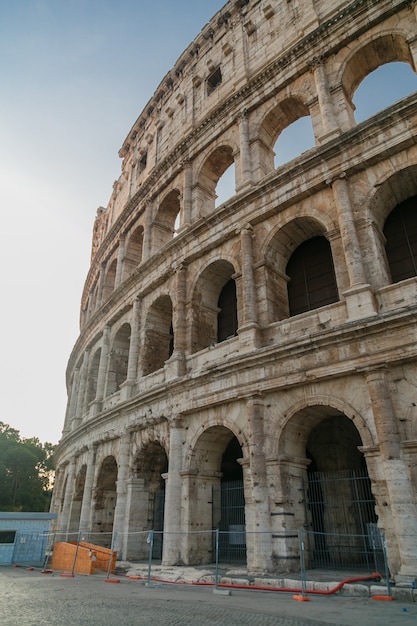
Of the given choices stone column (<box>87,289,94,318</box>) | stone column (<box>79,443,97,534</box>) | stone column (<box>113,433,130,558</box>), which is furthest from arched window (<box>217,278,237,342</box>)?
stone column (<box>87,289,94,318</box>)

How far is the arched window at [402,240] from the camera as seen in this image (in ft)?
30.1

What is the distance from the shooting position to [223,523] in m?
10.5

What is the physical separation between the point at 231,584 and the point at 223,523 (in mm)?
2820

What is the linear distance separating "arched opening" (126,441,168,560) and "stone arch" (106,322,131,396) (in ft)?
14.5

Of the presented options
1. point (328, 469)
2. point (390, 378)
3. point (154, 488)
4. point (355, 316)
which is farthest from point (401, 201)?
point (154, 488)

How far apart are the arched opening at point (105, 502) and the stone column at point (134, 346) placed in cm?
291

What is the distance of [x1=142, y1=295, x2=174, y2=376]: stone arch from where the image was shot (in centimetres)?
1396

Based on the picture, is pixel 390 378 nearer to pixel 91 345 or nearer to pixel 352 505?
pixel 352 505

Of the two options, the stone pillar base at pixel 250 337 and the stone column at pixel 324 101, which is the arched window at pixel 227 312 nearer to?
the stone pillar base at pixel 250 337

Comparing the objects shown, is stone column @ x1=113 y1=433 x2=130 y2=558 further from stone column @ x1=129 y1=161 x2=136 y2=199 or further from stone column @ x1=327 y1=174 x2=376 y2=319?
stone column @ x1=129 y1=161 x2=136 y2=199

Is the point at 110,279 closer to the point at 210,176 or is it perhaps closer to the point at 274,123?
the point at 210,176

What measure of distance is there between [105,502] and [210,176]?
39.4ft

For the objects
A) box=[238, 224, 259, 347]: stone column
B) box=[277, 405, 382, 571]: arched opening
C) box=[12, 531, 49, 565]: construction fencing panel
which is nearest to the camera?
box=[277, 405, 382, 571]: arched opening

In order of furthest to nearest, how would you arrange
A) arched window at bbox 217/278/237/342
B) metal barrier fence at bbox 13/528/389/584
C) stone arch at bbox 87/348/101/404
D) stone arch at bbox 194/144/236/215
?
1. stone arch at bbox 87/348/101/404
2. stone arch at bbox 194/144/236/215
3. arched window at bbox 217/278/237/342
4. metal barrier fence at bbox 13/528/389/584
